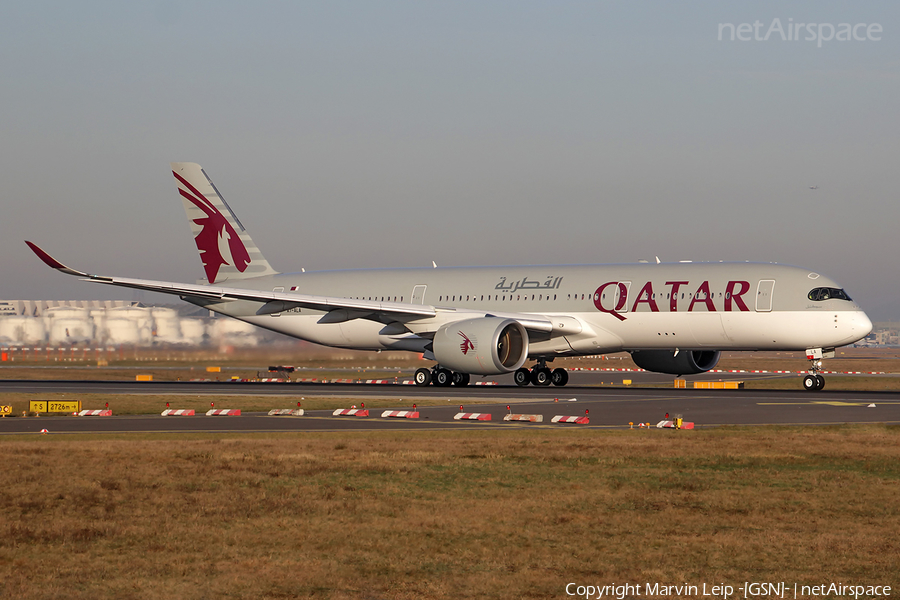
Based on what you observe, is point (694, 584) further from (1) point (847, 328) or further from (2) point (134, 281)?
(2) point (134, 281)

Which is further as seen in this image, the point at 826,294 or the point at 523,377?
the point at 523,377

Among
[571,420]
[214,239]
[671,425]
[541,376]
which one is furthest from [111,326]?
[671,425]

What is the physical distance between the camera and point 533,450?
62.6 ft

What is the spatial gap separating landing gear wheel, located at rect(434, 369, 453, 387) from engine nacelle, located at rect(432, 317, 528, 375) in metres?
2.45

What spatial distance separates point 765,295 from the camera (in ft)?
125

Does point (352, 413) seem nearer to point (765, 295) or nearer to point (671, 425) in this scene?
point (671, 425)

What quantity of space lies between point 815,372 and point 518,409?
14505 millimetres

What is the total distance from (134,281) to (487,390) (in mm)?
14683

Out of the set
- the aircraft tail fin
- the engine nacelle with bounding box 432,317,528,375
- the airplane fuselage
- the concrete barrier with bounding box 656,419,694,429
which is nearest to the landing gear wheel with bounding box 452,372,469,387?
the airplane fuselage

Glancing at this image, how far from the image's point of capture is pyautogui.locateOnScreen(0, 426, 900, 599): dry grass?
31.5 feet

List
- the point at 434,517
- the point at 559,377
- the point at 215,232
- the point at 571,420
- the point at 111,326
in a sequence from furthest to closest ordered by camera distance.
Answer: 1. the point at 111,326
2. the point at 215,232
3. the point at 559,377
4. the point at 571,420
5. the point at 434,517

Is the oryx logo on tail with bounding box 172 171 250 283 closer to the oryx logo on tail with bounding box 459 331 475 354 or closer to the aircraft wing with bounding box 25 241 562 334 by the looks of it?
the aircraft wing with bounding box 25 241 562 334

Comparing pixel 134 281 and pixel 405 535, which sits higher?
pixel 134 281

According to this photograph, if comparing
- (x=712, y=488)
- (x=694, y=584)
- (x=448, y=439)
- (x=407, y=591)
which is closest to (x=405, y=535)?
(x=407, y=591)
